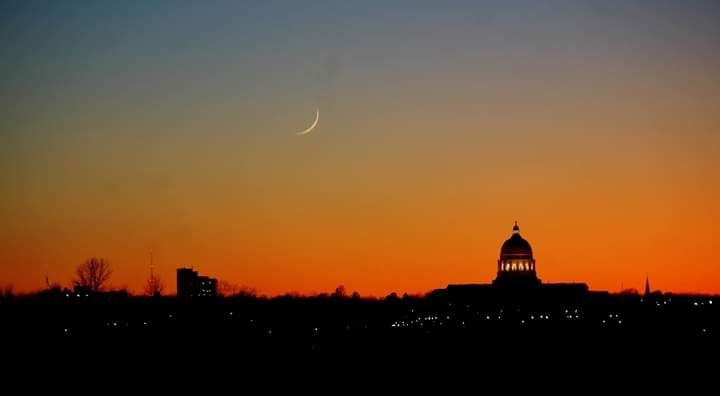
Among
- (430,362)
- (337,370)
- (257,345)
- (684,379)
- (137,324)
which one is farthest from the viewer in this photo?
(137,324)

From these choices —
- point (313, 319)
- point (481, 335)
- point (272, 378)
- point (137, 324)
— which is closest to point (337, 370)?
point (272, 378)

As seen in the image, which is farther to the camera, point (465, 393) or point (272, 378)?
point (272, 378)

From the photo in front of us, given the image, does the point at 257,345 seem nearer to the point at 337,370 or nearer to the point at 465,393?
the point at 337,370

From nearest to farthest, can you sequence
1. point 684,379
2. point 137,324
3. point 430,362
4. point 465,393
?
point 465,393 → point 684,379 → point 430,362 → point 137,324

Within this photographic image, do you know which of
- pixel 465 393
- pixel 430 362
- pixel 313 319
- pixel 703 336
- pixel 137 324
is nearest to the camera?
pixel 465 393

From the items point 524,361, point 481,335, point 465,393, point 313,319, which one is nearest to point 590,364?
point 524,361

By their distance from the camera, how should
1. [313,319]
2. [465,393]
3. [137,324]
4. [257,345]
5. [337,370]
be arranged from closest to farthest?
[465,393] → [337,370] → [257,345] → [137,324] → [313,319]

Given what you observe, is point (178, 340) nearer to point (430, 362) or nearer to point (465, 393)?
point (430, 362)

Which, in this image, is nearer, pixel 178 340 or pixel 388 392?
pixel 388 392
